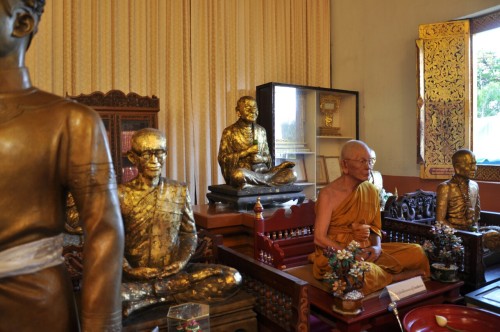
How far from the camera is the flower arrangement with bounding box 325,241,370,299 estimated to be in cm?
188

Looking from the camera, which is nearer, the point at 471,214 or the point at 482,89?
the point at 471,214

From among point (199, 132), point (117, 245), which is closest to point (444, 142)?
point (199, 132)

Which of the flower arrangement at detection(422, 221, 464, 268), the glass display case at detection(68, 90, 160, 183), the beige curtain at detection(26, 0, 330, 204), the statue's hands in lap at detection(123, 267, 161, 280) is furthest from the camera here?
the beige curtain at detection(26, 0, 330, 204)

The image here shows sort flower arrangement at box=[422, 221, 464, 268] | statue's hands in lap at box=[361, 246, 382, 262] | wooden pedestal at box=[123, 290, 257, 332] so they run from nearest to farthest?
1. wooden pedestal at box=[123, 290, 257, 332]
2. statue's hands in lap at box=[361, 246, 382, 262]
3. flower arrangement at box=[422, 221, 464, 268]

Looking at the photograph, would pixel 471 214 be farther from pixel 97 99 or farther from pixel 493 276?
pixel 97 99

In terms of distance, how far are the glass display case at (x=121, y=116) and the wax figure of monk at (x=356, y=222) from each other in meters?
2.17

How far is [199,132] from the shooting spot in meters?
4.75

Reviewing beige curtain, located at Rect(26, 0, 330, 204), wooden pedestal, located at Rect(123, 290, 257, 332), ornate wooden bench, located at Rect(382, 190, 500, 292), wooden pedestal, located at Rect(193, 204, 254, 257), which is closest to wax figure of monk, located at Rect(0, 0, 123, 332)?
wooden pedestal, located at Rect(123, 290, 257, 332)

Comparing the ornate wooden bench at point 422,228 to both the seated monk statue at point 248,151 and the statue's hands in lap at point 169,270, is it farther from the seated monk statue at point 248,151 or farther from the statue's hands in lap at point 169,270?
the statue's hands in lap at point 169,270

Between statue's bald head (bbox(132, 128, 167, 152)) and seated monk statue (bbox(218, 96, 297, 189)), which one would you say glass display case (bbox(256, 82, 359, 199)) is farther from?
statue's bald head (bbox(132, 128, 167, 152))

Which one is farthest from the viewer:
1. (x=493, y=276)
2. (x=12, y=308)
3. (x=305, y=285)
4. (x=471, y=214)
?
(x=471, y=214)

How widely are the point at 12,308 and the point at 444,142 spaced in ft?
13.9

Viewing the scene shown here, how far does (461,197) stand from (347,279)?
4.87 ft

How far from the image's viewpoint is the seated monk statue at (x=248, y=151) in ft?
12.1
